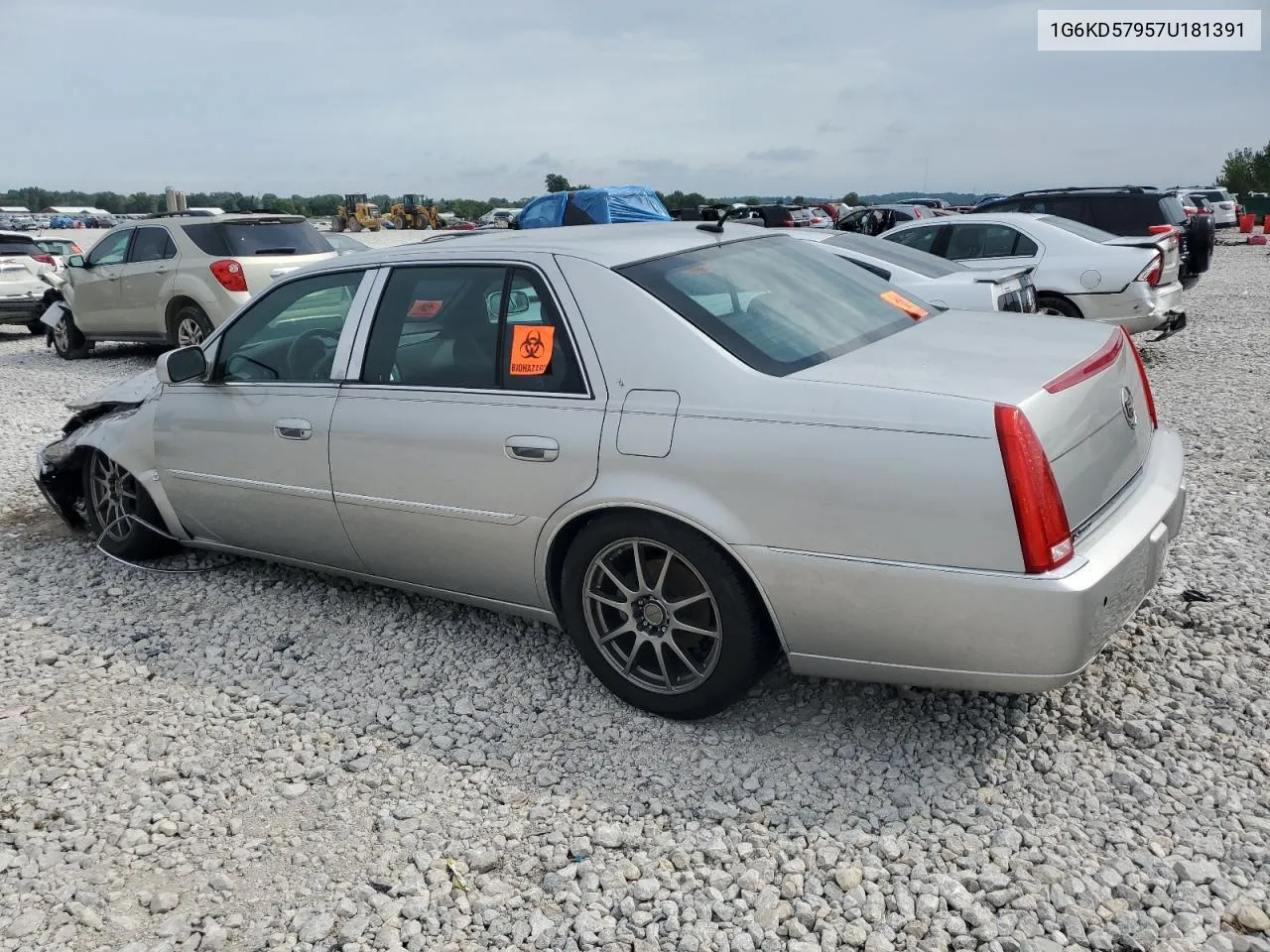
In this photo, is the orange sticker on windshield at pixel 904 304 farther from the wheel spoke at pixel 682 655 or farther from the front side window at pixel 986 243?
the front side window at pixel 986 243

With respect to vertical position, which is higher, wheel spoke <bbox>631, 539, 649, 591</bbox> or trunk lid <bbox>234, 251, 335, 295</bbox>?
trunk lid <bbox>234, 251, 335, 295</bbox>

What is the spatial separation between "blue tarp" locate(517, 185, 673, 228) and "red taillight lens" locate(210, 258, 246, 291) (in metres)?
5.68

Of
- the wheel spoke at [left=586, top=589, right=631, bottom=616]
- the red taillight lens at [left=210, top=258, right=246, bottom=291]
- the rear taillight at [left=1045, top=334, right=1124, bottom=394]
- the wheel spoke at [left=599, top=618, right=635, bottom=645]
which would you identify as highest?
the red taillight lens at [left=210, top=258, right=246, bottom=291]

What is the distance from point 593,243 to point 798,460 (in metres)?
1.30

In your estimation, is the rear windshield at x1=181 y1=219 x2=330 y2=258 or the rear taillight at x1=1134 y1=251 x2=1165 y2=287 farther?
the rear windshield at x1=181 y1=219 x2=330 y2=258

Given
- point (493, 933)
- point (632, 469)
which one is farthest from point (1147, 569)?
point (493, 933)

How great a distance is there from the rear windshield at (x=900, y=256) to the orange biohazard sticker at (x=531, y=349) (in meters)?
5.97

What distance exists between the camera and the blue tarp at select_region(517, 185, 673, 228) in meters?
15.9

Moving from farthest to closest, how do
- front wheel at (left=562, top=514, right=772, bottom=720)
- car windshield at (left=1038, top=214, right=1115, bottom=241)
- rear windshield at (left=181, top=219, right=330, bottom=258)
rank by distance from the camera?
rear windshield at (left=181, top=219, right=330, bottom=258)
car windshield at (left=1038, top=214, right=1115, bottom=241)
front wheel at (left=562, top=514, right=772, bottom=720)

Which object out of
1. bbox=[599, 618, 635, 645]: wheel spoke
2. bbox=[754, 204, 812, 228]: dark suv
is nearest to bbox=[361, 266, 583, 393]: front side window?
bbox=[599, 618, 635, 645]: wheel spoke

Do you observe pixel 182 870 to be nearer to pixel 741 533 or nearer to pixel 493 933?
pixel 493 933

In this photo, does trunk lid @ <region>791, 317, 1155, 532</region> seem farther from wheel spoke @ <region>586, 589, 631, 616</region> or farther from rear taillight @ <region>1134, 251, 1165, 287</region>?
rear taillight @ <region>1134, 251, 1165, 287</region>

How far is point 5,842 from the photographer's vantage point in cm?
307

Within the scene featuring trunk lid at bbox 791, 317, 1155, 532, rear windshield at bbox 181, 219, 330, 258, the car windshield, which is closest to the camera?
trunk lid at bbox 791, 317, 1155, 532
